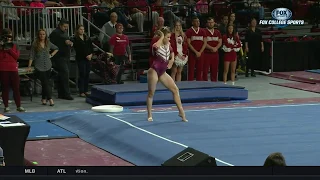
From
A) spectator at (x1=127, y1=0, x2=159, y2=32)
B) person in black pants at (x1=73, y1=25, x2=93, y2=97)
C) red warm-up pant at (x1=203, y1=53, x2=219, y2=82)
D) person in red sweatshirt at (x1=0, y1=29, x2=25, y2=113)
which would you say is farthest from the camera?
spectator at (x1=127, y1=0, x2=159, y2=32)

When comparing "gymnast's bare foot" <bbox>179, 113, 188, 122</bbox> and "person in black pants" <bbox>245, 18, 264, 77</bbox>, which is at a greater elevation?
"person in black pants" <bbox>245, 18, 264, 77</bbox>

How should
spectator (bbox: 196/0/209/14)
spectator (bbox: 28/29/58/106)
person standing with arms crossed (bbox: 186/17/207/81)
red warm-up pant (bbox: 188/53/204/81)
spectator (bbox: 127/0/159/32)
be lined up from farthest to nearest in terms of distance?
spectator (bbox: 196/0/209/14) < spectator (bbox: 127/0/159/32) < red warm-up pant (bbox: 188/53/204/81) < person standing with arms crossed (bbox: 186/17/207/81) < spectator (bbox: 28/29/58/106)

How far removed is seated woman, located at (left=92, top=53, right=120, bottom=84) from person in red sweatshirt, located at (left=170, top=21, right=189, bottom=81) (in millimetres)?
1181

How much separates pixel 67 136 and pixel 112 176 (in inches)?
269

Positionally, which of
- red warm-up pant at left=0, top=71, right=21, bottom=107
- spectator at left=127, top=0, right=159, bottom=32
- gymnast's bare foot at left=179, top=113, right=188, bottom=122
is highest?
spectator at left=127, top=0, right=159, bottom=32

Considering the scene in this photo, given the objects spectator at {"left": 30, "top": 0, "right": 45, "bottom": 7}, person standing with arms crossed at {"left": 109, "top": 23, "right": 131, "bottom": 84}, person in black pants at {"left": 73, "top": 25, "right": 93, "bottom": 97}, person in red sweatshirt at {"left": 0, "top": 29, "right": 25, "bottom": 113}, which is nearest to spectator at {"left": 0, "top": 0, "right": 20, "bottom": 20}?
spectator at {"left": 30, "top": 0, "right": 45, "bottom": 7}

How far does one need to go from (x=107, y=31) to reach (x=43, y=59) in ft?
9.08

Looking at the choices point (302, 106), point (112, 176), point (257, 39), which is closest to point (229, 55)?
point (257, 39)

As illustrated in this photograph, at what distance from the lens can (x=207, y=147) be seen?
A: 33.0 ft

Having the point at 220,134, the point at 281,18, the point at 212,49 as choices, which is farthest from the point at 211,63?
the point at 220,134

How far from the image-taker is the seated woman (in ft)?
50.6

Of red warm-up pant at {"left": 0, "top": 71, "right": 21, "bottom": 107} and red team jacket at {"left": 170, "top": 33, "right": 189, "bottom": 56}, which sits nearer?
red warm-up pant at {"left": 0, "top": 71, "right": 21, "bottom": 107}

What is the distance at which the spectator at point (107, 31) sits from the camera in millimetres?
16516

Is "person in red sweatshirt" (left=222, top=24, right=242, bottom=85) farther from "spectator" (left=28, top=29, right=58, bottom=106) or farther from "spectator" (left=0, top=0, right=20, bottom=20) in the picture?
"spectator" (left=0, top=0, right=20, bottom=20)
